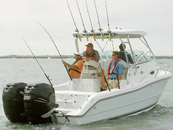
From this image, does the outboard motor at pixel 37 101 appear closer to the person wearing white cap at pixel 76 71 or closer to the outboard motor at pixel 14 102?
the outboard motor at pixel 14 102

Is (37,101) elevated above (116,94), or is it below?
above

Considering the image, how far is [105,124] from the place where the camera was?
334 inches

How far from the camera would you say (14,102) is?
7902mm

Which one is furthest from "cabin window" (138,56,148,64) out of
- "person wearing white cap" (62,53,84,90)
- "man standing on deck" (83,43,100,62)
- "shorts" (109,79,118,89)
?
"person wearing white cap" (62,53,84,90)

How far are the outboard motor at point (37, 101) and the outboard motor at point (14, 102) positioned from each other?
283 mm

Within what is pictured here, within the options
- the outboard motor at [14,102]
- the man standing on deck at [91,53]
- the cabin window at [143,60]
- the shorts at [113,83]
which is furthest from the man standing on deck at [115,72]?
the outboard motor at [14,102]

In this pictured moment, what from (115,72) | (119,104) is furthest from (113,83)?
(119,104)

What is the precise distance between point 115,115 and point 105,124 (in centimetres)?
34

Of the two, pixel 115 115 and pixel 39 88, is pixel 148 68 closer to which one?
pixel 115 115

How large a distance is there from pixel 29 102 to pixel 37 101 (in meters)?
0.16

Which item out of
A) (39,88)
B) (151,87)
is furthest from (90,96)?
(151,87)

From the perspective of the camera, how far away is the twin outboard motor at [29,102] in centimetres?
761

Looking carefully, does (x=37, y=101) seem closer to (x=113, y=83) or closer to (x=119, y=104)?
(x=119, y=104)

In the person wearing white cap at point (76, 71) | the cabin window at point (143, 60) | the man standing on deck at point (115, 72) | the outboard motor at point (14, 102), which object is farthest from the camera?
the cabin window at point (143, 60)
